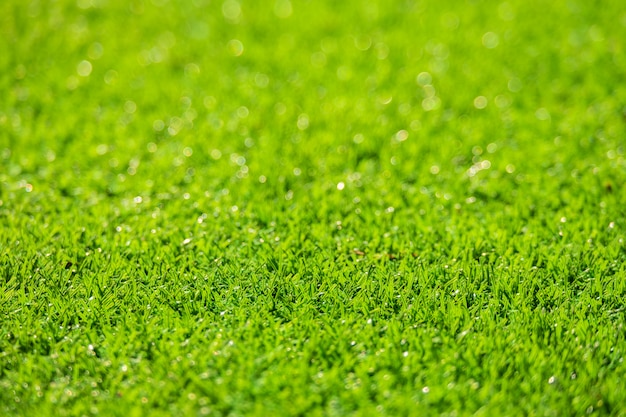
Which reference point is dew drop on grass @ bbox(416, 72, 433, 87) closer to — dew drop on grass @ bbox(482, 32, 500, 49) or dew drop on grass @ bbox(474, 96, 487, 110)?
dew drop on grass @ bbox(474, 96, 487, 110)

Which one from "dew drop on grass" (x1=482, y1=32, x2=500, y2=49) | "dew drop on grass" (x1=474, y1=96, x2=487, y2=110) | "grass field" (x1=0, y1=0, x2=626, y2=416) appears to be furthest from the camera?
"dew drop on grass" (x1=482, y1=32, x2=500, y2=49)

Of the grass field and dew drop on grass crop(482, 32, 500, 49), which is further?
dew drop on grass crop(482, 32, 500, 49)

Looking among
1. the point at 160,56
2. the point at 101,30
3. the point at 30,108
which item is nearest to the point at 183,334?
the point at 30,108

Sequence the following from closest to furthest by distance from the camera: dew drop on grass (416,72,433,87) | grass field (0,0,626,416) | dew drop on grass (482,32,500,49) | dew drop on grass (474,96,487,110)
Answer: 1. grass field (0,0,626,416)
2. dew drop on grass (474,96,487,110)
3. dew drop on grass (416,72,433,87)
4. dew drop on grass (482,32,500,49)

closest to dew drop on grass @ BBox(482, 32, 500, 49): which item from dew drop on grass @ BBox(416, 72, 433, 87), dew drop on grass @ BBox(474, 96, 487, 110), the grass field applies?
the grass field

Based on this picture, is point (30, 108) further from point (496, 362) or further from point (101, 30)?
point (496, 362)

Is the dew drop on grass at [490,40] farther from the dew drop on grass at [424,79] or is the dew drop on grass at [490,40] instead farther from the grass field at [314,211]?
the dew drop on grass at [424,79]

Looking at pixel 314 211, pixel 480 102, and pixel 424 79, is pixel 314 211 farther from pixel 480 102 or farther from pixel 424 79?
pixel 424 79

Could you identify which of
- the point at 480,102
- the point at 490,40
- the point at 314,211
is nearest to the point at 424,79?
the point at 480,102
